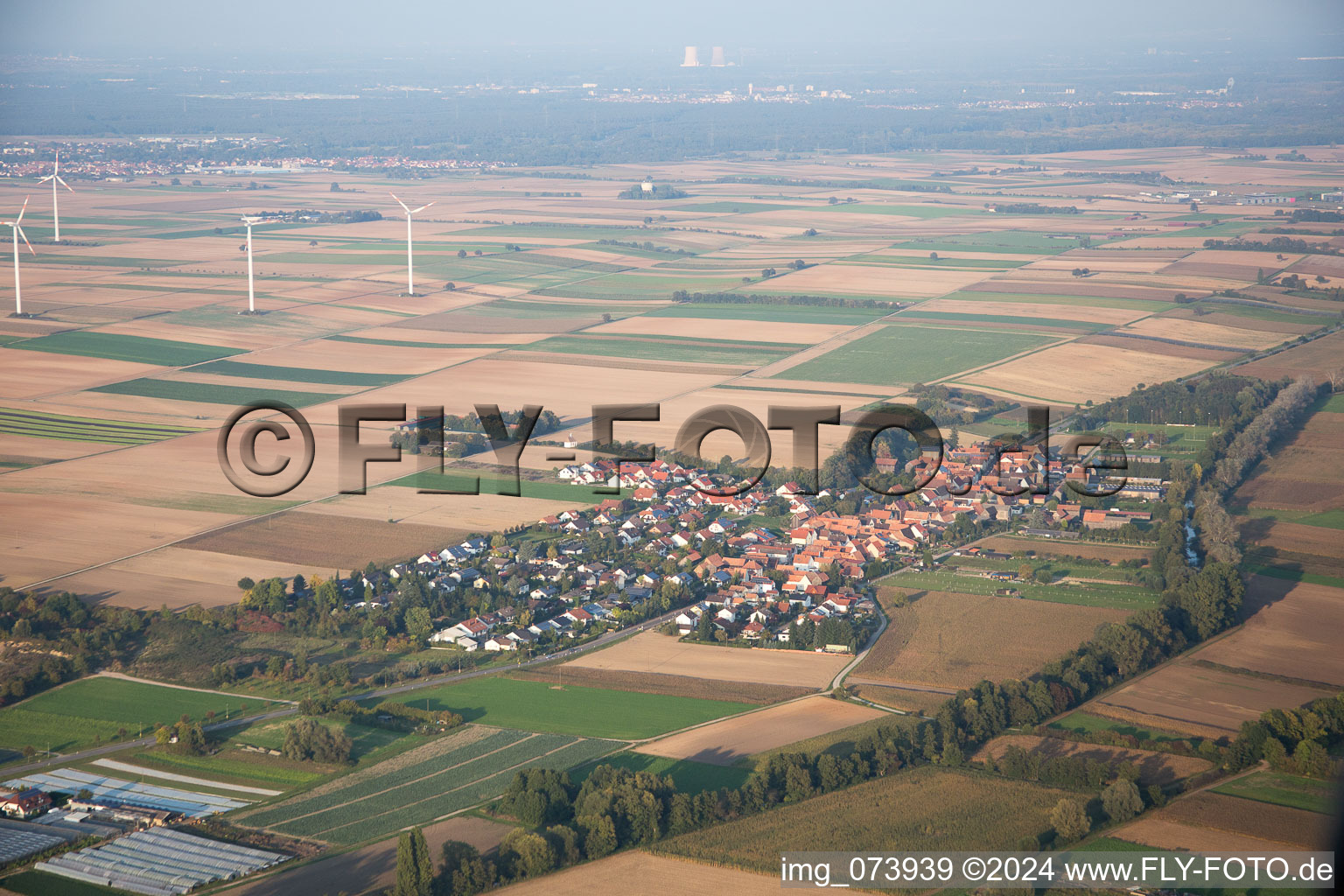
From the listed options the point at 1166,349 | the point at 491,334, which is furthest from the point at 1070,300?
the point at 491,334

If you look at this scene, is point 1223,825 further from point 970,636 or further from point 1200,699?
point 970,636

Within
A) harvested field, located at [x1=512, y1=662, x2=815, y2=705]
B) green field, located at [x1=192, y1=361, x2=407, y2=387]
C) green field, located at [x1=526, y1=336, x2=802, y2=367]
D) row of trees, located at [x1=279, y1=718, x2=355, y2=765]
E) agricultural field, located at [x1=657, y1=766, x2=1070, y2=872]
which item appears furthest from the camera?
green field, located at [x1=526, y1=336, x2=802, y2=367]

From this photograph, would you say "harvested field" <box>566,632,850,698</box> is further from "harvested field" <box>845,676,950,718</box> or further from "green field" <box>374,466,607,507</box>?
"green field" <box>374,466,607,507</box>

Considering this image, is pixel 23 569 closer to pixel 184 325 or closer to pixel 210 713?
pixel 210 713

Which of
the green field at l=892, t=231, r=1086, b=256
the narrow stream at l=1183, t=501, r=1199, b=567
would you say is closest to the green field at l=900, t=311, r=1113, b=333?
the green field at l=892, t=231, r=1086, b=256

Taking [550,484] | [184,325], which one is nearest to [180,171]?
[184,325]
